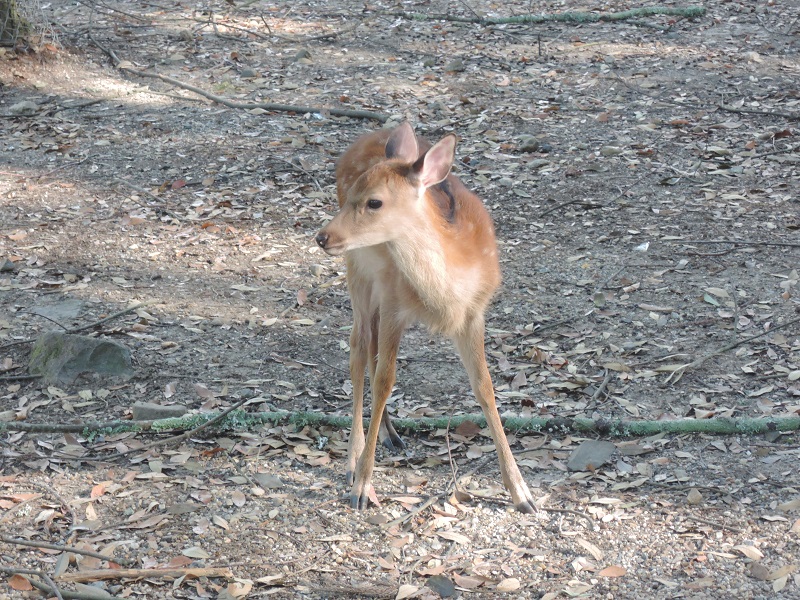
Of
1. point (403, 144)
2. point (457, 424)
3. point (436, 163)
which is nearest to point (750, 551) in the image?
point (457, 424)

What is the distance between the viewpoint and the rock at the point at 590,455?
191 inches

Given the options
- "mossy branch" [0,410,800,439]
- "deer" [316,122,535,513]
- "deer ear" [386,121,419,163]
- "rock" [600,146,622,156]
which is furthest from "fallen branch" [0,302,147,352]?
"rock" [600,146,622,156]

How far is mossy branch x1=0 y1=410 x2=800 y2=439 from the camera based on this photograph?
495 centimetres

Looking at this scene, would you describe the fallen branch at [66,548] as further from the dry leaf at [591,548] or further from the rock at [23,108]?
the rock at [23,108]

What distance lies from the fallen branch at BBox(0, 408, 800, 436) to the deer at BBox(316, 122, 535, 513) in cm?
41

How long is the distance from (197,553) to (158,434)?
1.13 metres

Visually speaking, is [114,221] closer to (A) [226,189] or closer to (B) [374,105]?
(A) [226,189]

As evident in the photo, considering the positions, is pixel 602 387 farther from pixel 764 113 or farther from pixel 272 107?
pixel 272 107

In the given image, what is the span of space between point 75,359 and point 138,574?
209 centimetres

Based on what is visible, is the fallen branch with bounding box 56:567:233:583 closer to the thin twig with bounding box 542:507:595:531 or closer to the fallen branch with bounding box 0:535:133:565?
the fallen branch with bounding box 0:535:133:565

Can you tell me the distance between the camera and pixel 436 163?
169 inches

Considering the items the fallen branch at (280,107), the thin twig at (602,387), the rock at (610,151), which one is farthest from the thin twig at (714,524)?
the fallen branch at (280,107)

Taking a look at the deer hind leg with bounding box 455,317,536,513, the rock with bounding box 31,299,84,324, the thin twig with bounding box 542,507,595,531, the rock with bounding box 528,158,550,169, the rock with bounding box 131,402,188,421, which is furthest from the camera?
the rock with bounding box 528,158,550,169

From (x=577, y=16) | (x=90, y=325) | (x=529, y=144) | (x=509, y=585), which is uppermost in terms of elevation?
(x=577, y=16)
